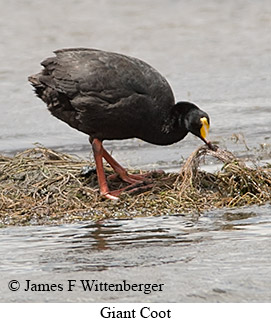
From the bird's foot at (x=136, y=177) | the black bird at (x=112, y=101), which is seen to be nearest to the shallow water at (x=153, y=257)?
the bird's foot at (x=136, y=177)

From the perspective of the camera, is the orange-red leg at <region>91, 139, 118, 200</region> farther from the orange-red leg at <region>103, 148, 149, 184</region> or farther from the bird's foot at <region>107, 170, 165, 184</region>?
the bird's foot at <region>107, 170, 165, 184</region>

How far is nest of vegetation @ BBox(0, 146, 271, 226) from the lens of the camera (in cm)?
805

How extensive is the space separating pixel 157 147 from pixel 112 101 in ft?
10.2

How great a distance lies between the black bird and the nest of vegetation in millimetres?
219

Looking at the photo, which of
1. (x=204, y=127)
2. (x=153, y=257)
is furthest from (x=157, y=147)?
(x=153, y=257)

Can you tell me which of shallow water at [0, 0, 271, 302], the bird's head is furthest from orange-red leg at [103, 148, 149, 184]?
shallow water at [0, 0, 271, 302]

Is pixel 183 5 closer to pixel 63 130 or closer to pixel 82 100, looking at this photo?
pixel 63 130

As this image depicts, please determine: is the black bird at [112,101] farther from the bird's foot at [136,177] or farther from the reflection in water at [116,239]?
the reflection in water at [116,239]

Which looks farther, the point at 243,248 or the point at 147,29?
the point at 147,29

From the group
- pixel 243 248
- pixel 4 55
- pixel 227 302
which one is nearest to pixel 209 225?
pixel 243 248

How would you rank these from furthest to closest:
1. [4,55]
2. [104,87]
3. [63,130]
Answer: [4,55] → [63,130] → [104,87]

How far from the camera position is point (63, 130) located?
12492mm
